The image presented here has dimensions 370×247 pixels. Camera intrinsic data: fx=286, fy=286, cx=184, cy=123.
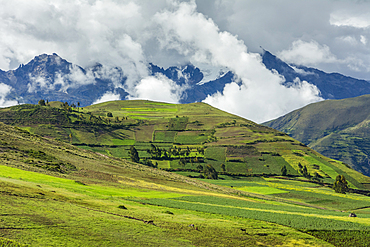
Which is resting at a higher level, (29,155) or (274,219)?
(29,155)

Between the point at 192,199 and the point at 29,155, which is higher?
the point at 29,155

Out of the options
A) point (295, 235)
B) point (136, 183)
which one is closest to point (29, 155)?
point (136, 183)

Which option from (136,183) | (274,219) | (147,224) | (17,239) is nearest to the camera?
(17,239)

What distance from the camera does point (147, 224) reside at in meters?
38.5

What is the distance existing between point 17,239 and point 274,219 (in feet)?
134

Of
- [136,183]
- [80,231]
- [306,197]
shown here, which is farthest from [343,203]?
[80,231]

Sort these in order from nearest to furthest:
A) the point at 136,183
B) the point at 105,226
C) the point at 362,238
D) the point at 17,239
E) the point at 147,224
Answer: the point at 17,239, the point at 105,226, the point at 147,224, the point at 362,238, the point at 136,183

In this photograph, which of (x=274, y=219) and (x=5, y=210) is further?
(x=274, y=219)

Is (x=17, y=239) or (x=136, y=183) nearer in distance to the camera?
(x=17, y=239)

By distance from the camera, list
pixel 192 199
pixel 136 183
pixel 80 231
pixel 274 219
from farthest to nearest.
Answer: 1. pixel 136 183
2. pixel 192 199
3. pixel 274 219
4. pixel 80 231

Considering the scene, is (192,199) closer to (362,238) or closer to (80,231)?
(362,238)

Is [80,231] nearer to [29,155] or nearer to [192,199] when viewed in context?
[192,199]

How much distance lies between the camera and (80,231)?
3095cm

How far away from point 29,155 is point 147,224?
244ft
